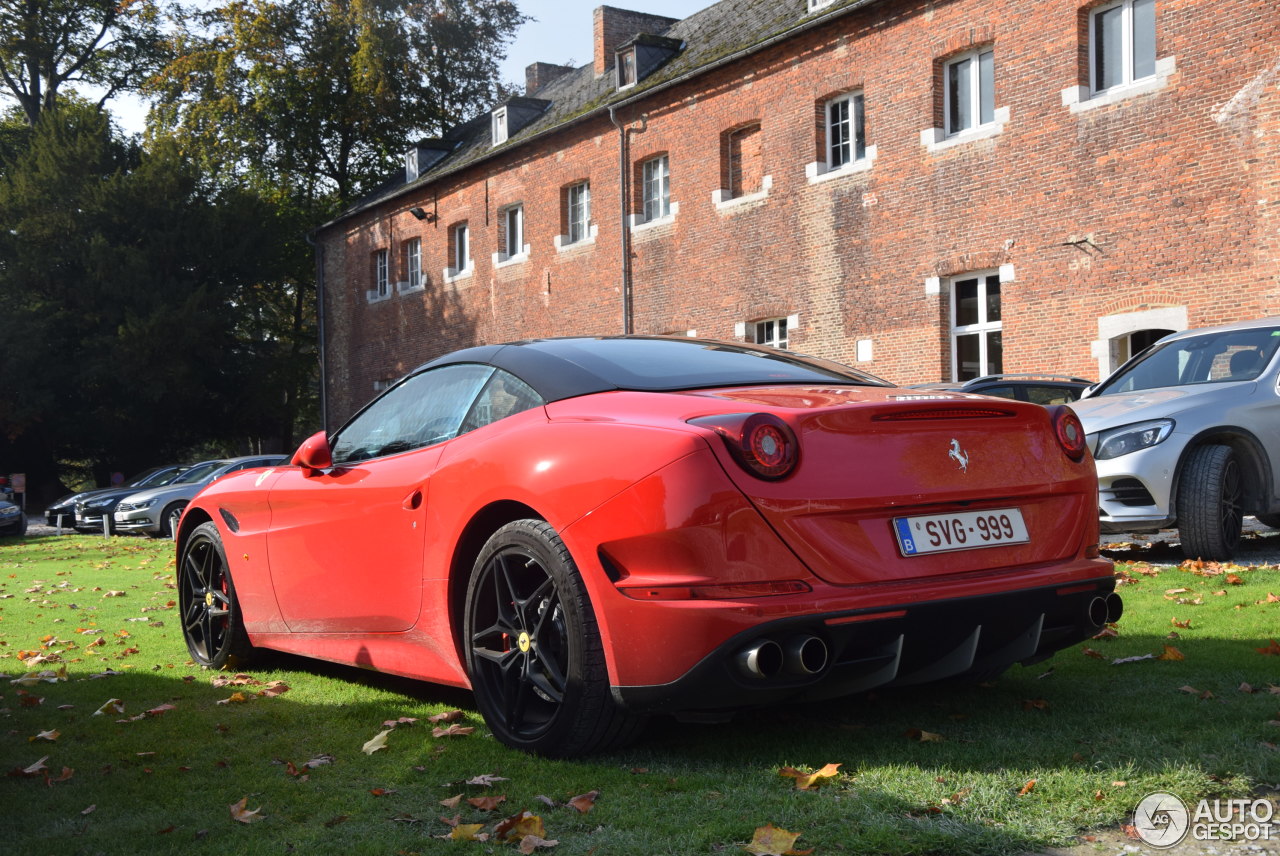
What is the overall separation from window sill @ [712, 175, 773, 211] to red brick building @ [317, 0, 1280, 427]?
0.05 meters

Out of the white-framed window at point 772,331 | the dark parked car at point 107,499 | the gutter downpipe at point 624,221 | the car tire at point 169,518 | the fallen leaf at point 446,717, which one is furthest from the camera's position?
the gutter downpipe at point 624,221

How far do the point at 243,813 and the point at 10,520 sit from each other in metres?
23.3

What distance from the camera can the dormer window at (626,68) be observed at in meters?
27.2

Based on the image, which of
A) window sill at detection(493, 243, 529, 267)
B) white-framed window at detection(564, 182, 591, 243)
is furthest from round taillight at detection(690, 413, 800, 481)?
window sill at detection(493, 243, 529, 267)

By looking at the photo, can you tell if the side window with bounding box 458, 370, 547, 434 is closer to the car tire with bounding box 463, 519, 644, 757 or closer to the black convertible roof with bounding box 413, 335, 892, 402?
the black convertible roof with bounding box 413, 335, 892, 402

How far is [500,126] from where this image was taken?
32781 mm

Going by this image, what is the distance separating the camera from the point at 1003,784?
3.29m

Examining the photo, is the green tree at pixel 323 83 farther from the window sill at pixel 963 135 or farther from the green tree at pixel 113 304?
the window sill at pixel 963 135

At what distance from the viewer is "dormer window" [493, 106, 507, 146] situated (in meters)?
32.5

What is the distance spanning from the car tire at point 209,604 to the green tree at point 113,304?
3043 cm

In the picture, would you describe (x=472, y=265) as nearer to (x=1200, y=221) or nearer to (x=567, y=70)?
(x=567, y=70)

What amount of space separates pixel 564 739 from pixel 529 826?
0.59 m

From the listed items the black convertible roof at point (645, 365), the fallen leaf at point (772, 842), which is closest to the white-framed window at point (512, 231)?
the black convertible roof at point (645, 365)

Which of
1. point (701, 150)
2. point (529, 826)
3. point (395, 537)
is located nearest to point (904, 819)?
point (529, 826)
